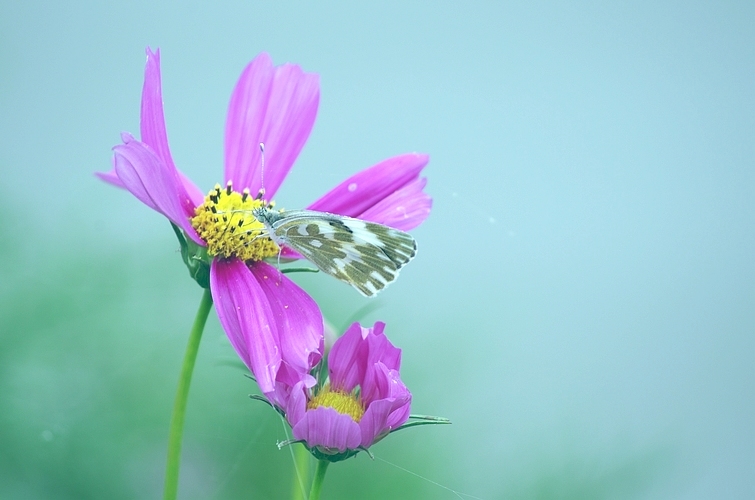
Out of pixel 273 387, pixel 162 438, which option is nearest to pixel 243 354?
pixel 273 387

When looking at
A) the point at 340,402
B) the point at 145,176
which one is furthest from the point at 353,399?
the point at 145,176

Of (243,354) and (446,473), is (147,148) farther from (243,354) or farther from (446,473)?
(446,473)

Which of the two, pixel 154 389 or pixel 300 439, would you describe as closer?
pixel 300 439

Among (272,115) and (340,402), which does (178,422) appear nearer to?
(340,402)

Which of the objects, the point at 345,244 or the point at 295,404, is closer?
the point at 295,404

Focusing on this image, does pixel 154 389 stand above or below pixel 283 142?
below

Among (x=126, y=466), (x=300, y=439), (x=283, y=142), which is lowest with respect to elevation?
(x=126, y=466)
